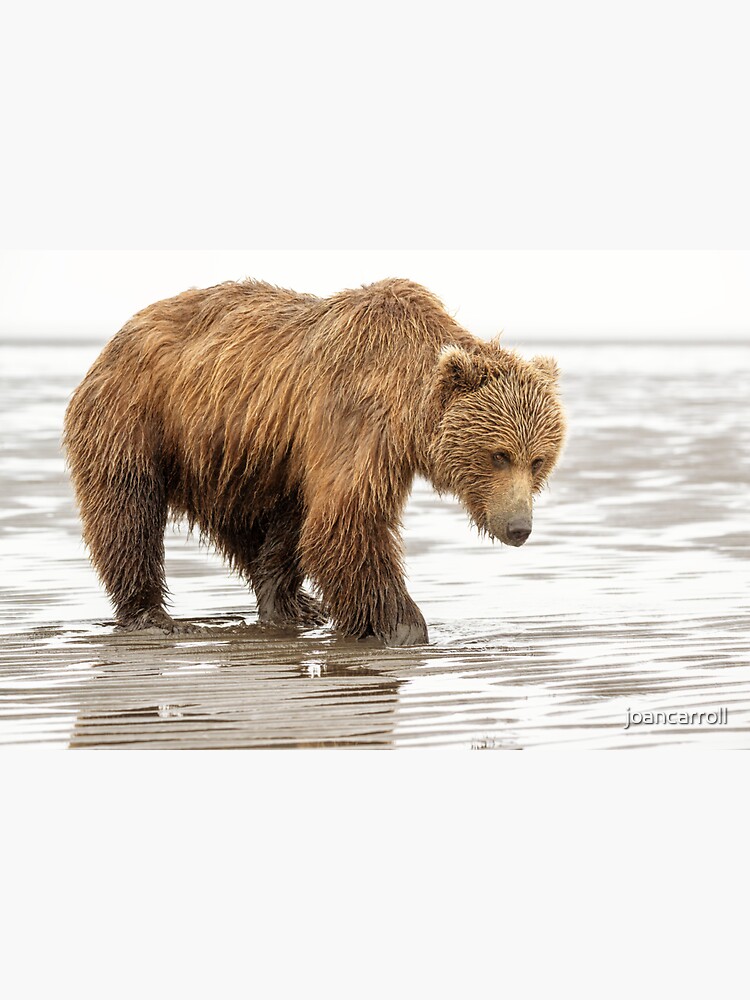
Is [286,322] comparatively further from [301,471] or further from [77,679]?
[77,679]

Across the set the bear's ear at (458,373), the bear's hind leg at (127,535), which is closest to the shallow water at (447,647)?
the bear's hind leg at (127,535)

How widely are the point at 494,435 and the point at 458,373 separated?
0.38 m

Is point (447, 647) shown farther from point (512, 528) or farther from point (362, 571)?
point (512, 528)

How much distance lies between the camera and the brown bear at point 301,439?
913cm

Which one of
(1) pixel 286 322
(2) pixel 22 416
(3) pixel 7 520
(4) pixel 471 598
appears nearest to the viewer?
(1) pixel 286 322

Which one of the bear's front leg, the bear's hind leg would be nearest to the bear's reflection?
the bear's front leg

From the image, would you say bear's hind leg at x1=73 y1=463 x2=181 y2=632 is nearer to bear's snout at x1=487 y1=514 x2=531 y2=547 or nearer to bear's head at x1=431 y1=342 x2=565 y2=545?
bear's head at x1=431 y1=342 x2=565 y2=545

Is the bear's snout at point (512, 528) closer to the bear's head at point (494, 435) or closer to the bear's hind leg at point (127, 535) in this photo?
the bear's head at point (494, 435)

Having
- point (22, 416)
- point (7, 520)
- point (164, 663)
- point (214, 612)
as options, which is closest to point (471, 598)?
point (214, 612)

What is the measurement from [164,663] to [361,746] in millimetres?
1923

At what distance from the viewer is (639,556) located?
12477mm

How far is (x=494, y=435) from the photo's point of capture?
9047mm

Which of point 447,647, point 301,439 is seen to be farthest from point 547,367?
point 447,647

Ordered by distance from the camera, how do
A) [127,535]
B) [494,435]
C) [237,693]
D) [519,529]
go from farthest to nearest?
1. [127,535]
2. [494,435]
3. [519,529]
4. [237,693]
